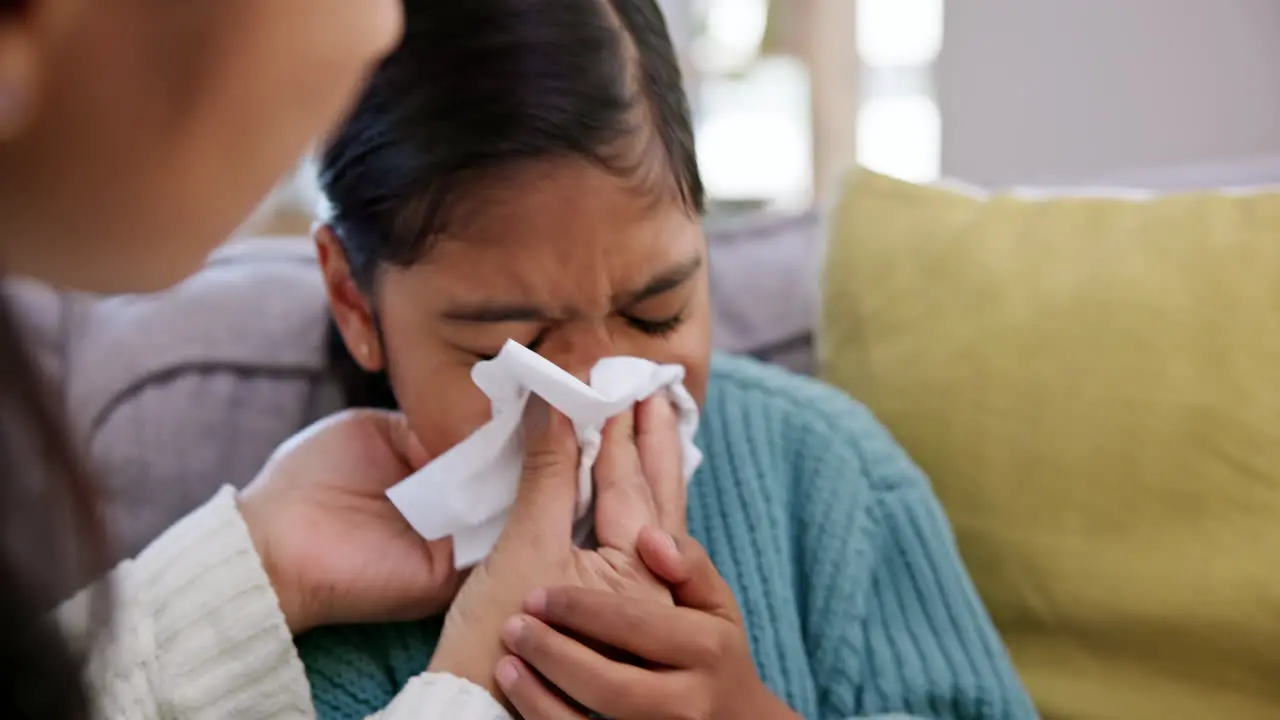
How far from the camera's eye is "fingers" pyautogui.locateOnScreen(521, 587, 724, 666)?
65 cm

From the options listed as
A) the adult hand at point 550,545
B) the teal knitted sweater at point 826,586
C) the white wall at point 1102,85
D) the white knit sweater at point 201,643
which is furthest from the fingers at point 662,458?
the white wall at point 1102,85

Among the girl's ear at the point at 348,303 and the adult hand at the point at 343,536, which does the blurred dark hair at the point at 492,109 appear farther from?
the adult hand at the point at 343,536

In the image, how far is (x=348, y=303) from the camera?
796 millimetres

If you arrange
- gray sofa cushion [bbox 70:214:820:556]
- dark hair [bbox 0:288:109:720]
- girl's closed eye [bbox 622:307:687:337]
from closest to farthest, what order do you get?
dark hair [bbox 0:288:109:720] → girl's closed eye [bbox 622:307:687:337] → gray sofa cushion [bbox 70:214:820:556]

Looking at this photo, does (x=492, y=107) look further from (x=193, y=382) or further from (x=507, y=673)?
(x=193, y=382)

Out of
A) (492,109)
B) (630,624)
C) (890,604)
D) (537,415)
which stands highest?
(492,109)

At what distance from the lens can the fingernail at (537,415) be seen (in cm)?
70

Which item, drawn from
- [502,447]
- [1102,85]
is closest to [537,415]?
[502,447]

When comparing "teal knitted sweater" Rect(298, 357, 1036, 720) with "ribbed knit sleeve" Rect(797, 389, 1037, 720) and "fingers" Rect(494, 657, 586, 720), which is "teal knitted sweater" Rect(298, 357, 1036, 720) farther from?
"fingers" Rect(494, 657, 586, 720)

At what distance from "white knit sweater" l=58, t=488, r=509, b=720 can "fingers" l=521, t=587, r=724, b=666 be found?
200mm

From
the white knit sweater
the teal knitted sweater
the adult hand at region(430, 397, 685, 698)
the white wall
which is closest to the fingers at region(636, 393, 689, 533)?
the adult hand at region(430, 397, 685, 698)

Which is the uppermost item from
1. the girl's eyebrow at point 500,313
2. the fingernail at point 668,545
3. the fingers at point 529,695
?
the girl's eyebrow at point 500,313

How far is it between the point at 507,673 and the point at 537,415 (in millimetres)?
166

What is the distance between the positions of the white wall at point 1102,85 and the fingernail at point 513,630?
1.33m
